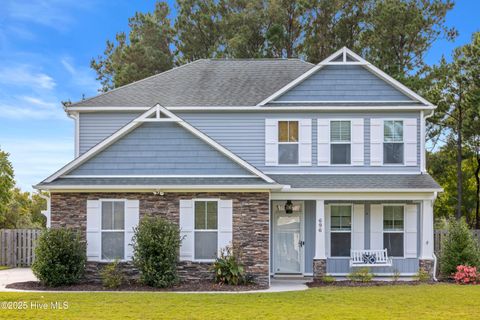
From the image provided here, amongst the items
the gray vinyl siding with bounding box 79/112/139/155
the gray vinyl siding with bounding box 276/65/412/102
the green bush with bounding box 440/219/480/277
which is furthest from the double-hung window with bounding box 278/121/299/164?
the green bush with bounding box 440/219/480/277

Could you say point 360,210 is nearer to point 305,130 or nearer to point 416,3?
point 305,130

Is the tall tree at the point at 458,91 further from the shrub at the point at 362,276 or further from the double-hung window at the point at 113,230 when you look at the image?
the double-hung window at the point at 113,230

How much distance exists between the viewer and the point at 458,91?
29.2m

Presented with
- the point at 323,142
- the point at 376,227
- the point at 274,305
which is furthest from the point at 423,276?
the point at 274,305

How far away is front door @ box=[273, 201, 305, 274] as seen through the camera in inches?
744

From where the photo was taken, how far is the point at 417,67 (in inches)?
1136

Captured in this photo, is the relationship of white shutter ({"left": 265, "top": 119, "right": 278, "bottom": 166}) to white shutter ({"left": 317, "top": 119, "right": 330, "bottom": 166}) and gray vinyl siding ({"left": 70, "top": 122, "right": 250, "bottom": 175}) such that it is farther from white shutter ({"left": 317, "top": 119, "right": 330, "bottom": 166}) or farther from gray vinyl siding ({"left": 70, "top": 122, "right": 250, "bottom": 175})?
gray vinyl siding ({"left": 70, "top": 122, "right": 250, "bottom": 175})

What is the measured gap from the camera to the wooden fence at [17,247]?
22953 mm

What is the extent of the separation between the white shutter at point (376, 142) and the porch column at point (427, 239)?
2.03m

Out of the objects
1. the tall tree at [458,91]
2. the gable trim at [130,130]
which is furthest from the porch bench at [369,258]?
the tall tree at [458,91]

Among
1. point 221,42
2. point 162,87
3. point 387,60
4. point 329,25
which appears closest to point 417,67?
point 387,60

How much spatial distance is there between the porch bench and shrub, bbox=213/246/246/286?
379 centimetres

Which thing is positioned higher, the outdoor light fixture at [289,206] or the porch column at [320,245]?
the outdoor light fixture at [289,206]

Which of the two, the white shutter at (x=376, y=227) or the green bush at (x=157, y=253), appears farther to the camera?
the white shutter at (x=376, y=227)
